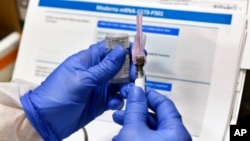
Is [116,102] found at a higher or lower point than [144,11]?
lower

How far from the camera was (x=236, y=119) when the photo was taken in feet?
3.01

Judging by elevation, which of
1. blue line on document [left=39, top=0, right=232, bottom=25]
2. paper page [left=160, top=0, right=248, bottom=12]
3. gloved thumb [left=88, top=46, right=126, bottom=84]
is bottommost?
gloved thumb [left=88, top=46, right=126, bottom=84]

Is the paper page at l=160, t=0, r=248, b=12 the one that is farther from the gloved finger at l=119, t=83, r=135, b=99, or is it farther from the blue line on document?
the gloved finger at l=119, t=83, r=135, b=99

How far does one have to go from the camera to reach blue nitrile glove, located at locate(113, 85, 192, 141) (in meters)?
0.70

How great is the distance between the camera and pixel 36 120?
80 cm

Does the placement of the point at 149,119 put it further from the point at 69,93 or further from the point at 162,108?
the point at 69,93

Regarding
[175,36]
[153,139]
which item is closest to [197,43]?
[175,36]

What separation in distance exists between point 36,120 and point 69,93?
0.09 meters

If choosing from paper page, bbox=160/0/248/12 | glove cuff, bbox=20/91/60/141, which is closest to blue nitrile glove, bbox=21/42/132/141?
glove cuff, bbox=20/91/60/141

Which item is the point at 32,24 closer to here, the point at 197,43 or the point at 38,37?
the point at 38,37

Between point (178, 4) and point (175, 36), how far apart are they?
3.2 inches

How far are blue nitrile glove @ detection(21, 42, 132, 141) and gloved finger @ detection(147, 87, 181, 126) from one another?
0.08m

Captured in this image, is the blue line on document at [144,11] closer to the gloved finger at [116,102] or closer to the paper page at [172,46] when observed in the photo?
the paper page at [172,46]

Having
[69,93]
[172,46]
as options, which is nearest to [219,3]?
[172,46]
